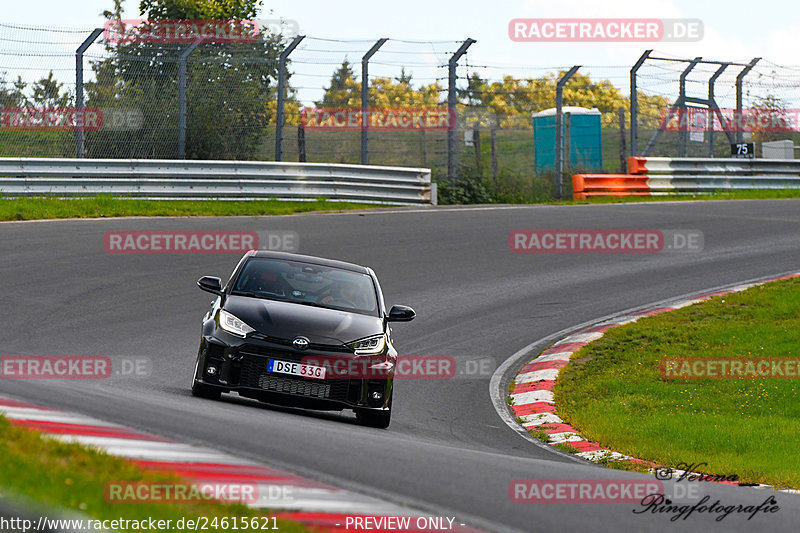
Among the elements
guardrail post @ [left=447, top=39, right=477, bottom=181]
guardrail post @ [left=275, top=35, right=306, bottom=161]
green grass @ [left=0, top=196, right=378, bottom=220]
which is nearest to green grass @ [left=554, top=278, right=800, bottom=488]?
green grass @ [left=0, top=196, right=378, bottom=220]

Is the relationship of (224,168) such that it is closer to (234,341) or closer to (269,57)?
(269,57)

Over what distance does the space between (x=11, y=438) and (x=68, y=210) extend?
47.7 feet

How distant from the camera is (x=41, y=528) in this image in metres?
4.09

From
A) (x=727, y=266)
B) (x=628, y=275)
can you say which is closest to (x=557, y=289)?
(x=628, y=275)

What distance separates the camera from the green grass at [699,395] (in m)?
9.02

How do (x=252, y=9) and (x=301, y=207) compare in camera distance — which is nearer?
(x=301, y=207)

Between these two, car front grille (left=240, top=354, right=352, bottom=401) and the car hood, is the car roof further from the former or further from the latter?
car front grille (left=240, top=354, right=352, bottom=401)

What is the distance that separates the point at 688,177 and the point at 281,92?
446 inches

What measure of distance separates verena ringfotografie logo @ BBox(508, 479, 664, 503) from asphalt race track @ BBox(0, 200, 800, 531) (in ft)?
0.31

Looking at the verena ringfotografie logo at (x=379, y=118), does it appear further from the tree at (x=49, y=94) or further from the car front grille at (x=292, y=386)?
the car front grille at (x=292, y=386)

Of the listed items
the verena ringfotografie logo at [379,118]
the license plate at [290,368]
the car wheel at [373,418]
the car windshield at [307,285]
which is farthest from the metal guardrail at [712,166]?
the license plate at [290,368]

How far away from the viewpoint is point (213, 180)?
72.1 feet

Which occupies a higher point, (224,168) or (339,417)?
(224,168)

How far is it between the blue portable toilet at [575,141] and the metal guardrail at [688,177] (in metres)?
1.36
